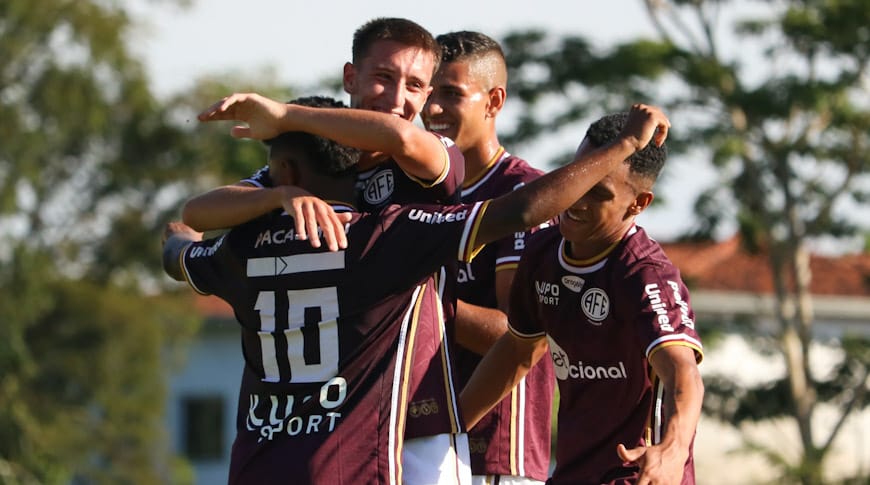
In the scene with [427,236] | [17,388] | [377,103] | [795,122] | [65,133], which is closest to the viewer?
[427,236]

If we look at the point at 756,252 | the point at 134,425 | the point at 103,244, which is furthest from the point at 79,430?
the point at 756,252

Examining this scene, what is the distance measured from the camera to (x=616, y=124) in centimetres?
632

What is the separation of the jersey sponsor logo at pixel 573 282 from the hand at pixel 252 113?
1372 mm

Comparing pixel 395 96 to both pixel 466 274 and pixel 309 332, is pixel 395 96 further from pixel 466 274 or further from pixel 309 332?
pixel 466 274

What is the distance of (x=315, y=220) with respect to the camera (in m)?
5.43

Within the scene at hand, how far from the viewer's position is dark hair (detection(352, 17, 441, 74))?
6191 millimetres

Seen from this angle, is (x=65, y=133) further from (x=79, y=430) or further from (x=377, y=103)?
(x=377, y=103)

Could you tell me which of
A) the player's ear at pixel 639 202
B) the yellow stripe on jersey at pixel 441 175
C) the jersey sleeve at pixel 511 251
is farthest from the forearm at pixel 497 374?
the yellow stripe on jersey at pixel 441 175

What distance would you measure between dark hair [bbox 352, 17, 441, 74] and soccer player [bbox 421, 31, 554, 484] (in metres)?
0.95

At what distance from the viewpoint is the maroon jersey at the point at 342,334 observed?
5652mm

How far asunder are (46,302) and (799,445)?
17.7m

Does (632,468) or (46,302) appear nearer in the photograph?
(632,468)

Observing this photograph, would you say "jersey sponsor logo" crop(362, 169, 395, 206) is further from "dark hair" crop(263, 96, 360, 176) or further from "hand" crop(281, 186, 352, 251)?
"hand" crop(281, 186, 352, 251)

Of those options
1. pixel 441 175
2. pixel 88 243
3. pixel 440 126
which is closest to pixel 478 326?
pixel 441 175
